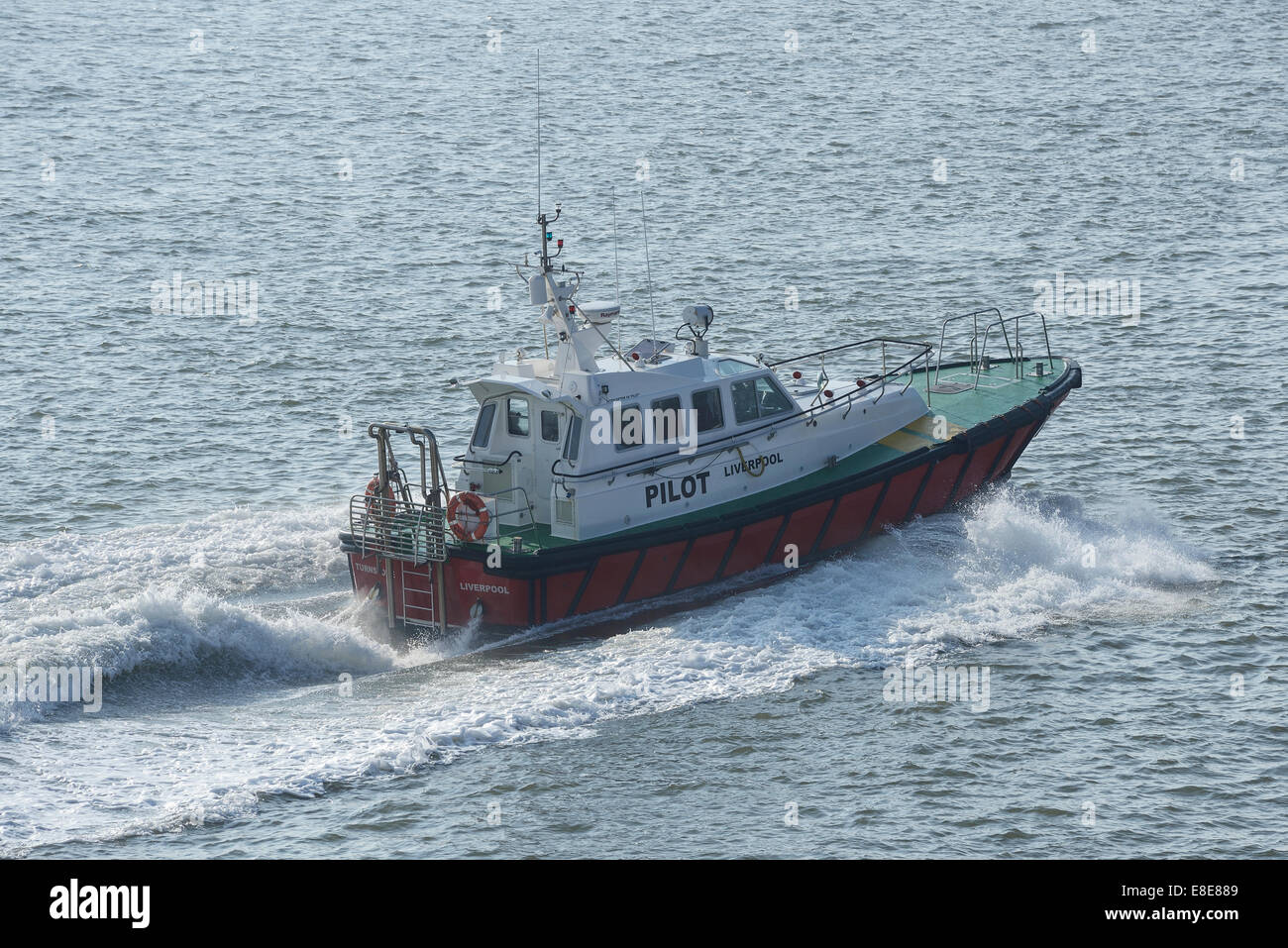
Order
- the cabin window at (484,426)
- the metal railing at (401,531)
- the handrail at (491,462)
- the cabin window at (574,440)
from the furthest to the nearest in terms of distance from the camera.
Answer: the cabin window at (484,426) → the handrail at (491,462) → the cabin window at (574,440) → the metal railing at (401,531)

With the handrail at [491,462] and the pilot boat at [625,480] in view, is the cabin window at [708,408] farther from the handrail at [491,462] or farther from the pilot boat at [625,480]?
the handrail at [491,462]

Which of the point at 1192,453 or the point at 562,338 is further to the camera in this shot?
the point at 1192,453

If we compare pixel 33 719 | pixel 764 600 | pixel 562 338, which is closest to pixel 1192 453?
pixel 764 600

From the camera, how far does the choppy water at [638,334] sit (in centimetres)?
1611

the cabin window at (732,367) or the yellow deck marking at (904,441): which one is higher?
the cabin window at (732,367)

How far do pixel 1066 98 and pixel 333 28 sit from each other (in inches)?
1203

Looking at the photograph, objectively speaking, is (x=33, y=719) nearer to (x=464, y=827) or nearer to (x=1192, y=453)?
(x=464, y=827)

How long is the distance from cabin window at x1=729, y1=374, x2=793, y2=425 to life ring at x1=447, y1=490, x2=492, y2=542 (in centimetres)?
367

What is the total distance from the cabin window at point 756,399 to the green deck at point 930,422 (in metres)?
0.97

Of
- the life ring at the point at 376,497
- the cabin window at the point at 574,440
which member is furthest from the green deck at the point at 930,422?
the life ring at the point at 376,497

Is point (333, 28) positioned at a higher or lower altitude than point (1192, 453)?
higher

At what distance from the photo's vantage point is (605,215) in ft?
130

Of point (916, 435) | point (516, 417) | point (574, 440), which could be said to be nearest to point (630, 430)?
point (574, 440)

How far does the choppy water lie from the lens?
16.1 meters
